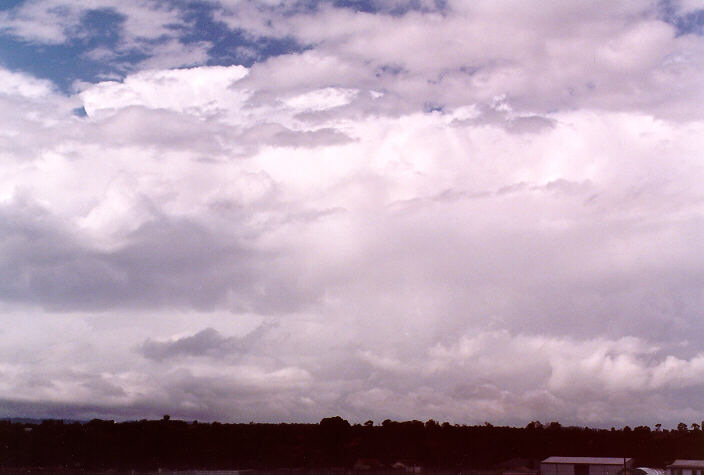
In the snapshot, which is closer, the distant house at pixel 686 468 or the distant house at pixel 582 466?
the distant house at pixel 582 466

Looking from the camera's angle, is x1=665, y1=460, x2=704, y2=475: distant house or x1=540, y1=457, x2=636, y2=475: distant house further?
x1=665, y1=460, x2=704, y2=475: distant house

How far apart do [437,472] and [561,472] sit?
85.2 feet

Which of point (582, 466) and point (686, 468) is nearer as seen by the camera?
point (582, 466)

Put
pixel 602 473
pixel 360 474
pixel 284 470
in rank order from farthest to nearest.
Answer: pixel 284 470, pixel 602 473, pixel 360 474

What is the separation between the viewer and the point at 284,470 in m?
198

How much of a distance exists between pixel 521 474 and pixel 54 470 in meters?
94.6

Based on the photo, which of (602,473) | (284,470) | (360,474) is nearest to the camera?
(360,474)

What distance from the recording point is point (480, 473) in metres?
190

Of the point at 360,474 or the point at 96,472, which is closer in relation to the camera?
the point at 360,474

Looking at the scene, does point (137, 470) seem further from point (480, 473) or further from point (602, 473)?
point (602, 473)

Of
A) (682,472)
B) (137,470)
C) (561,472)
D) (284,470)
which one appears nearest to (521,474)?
(561,472)

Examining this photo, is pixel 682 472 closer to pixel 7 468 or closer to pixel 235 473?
pixel 235 473

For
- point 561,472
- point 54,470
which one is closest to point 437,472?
point 561,472

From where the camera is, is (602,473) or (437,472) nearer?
(602,473)
